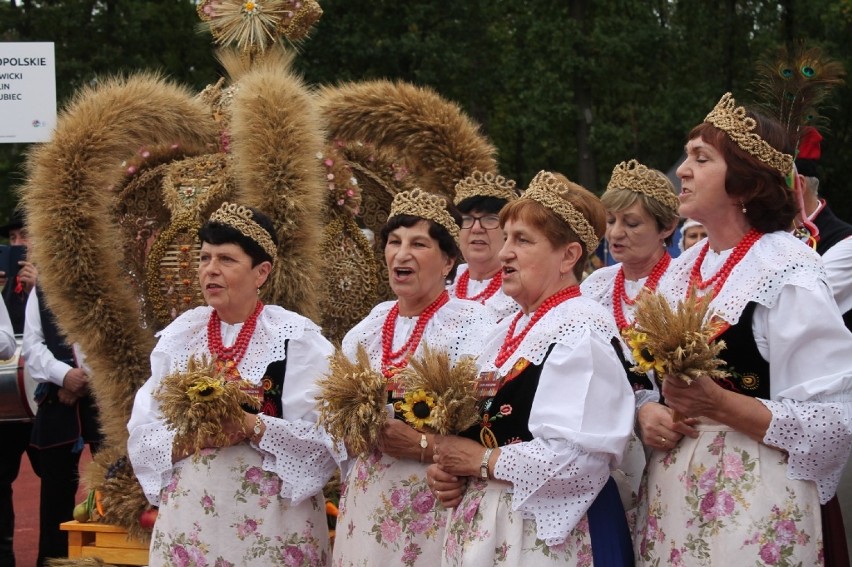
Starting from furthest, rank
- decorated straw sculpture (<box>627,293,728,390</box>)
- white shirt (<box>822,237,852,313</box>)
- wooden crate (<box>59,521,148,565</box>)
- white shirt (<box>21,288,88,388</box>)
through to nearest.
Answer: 1. white shirt (<box>21,288,88,388</box>)
2. wooden crate (<box>59,521,148,565</box>)
3. white shirt (<box>822,237,852,313</box>)
4. decorated straw sculpture (<box>627,293,728,390</box>)

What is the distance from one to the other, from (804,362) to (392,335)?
5.07 ft

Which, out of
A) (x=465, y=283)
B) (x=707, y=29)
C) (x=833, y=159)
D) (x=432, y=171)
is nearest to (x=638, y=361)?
(x=465, y=283)

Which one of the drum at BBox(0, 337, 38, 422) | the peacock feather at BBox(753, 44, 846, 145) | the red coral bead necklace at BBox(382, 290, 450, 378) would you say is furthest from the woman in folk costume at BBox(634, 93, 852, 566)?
the drum at BBox(0, 337, 38, 422)

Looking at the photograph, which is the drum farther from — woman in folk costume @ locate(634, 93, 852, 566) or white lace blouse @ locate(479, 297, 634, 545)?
woman in folk costume @ locate(634, 93, 852, 566)

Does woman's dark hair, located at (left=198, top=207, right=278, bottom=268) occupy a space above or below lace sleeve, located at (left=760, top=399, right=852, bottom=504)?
above

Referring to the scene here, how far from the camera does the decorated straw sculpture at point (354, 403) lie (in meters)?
3.79

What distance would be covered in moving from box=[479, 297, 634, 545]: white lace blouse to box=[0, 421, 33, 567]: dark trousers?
435 centimetres

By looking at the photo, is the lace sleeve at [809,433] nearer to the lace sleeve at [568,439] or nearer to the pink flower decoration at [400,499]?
the lace sleeve at [568,439]

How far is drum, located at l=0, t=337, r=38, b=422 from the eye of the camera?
6848 mm

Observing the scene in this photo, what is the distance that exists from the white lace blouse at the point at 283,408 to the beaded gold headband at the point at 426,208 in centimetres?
57

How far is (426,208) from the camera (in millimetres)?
4379

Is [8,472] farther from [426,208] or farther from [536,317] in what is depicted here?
[536,317]

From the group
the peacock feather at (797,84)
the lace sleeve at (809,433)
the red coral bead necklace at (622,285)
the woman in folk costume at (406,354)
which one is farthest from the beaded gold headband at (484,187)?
the lace sleeve at (809,433)

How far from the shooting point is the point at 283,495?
14.1 ft
